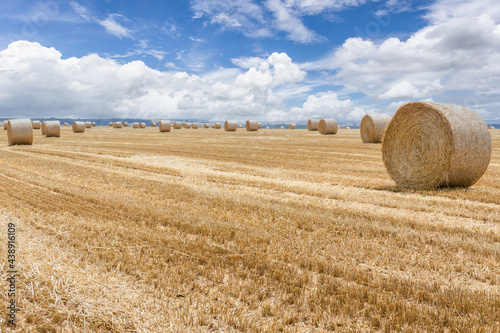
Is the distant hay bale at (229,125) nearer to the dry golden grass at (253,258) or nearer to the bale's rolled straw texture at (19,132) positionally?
the bale's rolled straw texture at (19,132)

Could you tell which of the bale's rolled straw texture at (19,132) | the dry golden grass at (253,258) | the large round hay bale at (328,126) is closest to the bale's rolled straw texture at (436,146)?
the dry golden grass at (253,258)

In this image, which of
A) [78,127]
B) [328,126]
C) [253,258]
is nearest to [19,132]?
[253,258]

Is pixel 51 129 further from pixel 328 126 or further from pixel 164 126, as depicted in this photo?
pixel 328 126

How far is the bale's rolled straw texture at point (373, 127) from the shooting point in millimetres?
23438

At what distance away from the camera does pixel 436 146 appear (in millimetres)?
9227

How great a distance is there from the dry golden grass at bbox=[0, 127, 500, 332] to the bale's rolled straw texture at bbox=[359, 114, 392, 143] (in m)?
15.2

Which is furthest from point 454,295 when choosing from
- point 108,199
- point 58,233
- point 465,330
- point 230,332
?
point 108,199

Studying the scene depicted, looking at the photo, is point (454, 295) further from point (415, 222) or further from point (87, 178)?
point (87, 178)

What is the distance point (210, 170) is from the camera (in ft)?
40.9

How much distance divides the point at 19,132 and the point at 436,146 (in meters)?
23.0

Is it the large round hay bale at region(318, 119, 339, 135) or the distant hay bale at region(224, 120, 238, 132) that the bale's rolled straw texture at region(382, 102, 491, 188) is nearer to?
the large round hay bale at region(318, 119, 339, 135)

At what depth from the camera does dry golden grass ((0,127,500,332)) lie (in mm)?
3234

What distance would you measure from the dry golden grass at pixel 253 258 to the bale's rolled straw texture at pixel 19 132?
1537cm

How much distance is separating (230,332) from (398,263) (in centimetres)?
246
